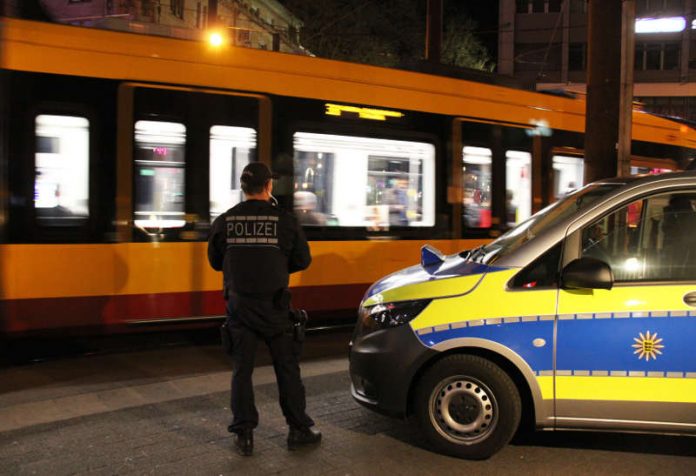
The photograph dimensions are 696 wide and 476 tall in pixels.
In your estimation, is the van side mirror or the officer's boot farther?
the officer's boot

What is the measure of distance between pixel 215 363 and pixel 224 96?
2.71 m

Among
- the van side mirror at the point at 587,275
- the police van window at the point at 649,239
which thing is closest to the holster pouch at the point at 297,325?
the van side mirror at the point at 587,275

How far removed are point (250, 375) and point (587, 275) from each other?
211 centimetres

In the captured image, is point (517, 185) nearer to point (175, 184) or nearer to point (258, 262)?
point (175, 184)

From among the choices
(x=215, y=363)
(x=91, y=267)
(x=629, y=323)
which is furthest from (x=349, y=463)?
(x=91, y=267)

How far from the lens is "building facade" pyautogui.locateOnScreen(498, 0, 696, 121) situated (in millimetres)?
46812

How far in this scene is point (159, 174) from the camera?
6.80 m

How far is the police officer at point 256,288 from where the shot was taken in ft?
13.8

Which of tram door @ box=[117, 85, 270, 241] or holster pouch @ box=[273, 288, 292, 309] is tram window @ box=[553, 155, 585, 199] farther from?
holster pouch @ box=[273, 288, 292, 309]

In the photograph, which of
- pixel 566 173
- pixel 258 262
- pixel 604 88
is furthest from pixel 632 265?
pixel 566 173

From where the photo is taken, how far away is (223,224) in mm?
4324

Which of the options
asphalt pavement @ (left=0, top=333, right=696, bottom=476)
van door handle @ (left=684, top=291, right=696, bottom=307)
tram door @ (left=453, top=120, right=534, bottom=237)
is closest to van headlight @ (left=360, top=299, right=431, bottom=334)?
asphalt pavement @ (left=0, top=333, right=696, bottom=476)

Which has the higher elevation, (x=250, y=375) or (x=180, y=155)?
(x=180, y=155)

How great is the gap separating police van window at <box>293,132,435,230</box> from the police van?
3333 mm
